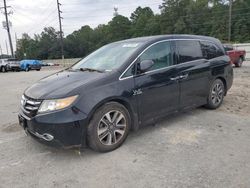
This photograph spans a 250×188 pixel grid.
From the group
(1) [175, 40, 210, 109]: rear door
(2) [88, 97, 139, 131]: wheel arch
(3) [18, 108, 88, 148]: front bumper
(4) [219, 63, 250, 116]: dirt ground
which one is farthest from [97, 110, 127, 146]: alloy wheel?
(4) [219, 63, 250, 116]: dirt ground

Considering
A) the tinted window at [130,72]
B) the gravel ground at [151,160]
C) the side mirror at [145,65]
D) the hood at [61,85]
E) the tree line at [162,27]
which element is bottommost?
the gravel ground at [151,160]

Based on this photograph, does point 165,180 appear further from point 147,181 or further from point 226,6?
point 226,6

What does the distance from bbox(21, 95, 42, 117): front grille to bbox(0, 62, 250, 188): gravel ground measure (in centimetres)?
66

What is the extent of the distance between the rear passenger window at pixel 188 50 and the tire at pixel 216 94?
0.79 m

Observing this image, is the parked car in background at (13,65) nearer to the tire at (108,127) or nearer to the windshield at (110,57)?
the windshield at (110,57)

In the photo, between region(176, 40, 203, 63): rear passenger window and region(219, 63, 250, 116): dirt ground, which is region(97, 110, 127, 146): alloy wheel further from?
region(219, 63, 250, 116): dirt ground

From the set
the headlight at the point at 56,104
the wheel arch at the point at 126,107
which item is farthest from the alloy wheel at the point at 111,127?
the headlight at the point at 56,104

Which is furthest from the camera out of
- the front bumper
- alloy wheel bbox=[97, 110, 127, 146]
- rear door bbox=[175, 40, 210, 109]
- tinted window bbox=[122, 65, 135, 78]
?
rear door bbox=[175, 40, 210, 109]

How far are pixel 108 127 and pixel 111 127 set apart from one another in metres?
0.05

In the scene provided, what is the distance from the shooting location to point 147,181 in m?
3.06

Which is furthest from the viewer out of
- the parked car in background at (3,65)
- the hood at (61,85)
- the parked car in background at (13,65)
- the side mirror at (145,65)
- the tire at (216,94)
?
the parked car in background at (13,65)

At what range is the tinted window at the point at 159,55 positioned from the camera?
4.40m

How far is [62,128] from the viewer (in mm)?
3457

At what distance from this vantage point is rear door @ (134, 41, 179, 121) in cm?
419
